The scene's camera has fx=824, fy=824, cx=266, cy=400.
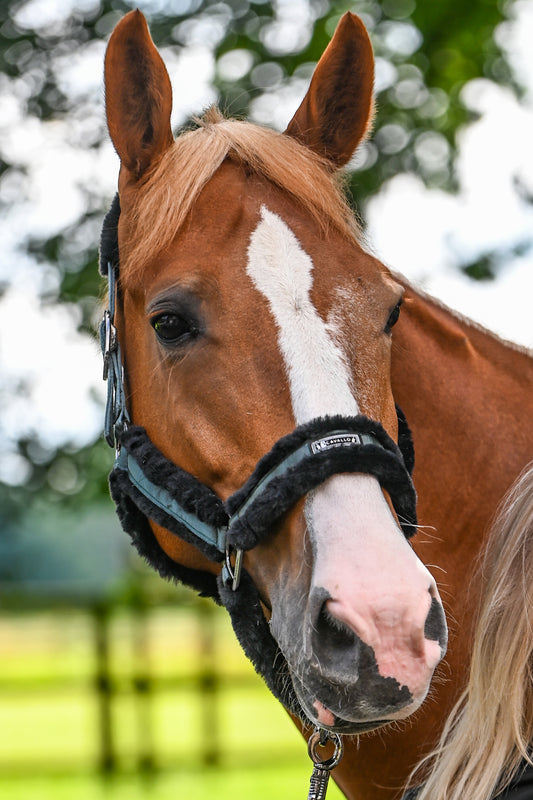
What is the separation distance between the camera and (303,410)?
1.89 metres

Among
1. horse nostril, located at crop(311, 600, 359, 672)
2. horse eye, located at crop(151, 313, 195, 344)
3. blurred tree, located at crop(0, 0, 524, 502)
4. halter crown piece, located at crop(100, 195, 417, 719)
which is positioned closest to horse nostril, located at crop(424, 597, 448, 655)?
horse nostril, located at crop(311, 600, 359, 672)

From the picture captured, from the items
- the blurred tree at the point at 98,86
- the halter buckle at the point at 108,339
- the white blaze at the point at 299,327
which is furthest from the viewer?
the blurred tree at the point at 98,86

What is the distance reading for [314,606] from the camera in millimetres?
1662

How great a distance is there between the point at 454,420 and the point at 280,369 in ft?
2.79

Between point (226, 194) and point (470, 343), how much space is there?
1.00m

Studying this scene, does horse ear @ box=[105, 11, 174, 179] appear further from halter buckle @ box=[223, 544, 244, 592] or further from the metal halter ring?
the metal halter ring

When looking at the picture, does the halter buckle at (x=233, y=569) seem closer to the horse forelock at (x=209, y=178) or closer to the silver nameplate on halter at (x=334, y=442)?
the silver nameplate on halter at (x=334, y=442)

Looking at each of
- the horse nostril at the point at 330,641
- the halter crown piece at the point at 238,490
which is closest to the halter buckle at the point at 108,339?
the halter crown piece at the point at 238,490

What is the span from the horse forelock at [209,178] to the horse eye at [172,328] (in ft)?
0.66

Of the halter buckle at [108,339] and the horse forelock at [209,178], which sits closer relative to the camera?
the horse forelock at [209,178]

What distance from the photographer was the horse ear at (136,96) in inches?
91.1

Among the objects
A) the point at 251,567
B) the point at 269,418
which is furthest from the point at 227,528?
the point at 269,418

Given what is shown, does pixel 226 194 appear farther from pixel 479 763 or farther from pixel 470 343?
pixel 479 763

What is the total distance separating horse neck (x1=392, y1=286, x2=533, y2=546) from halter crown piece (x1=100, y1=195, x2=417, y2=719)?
0.73 ft
